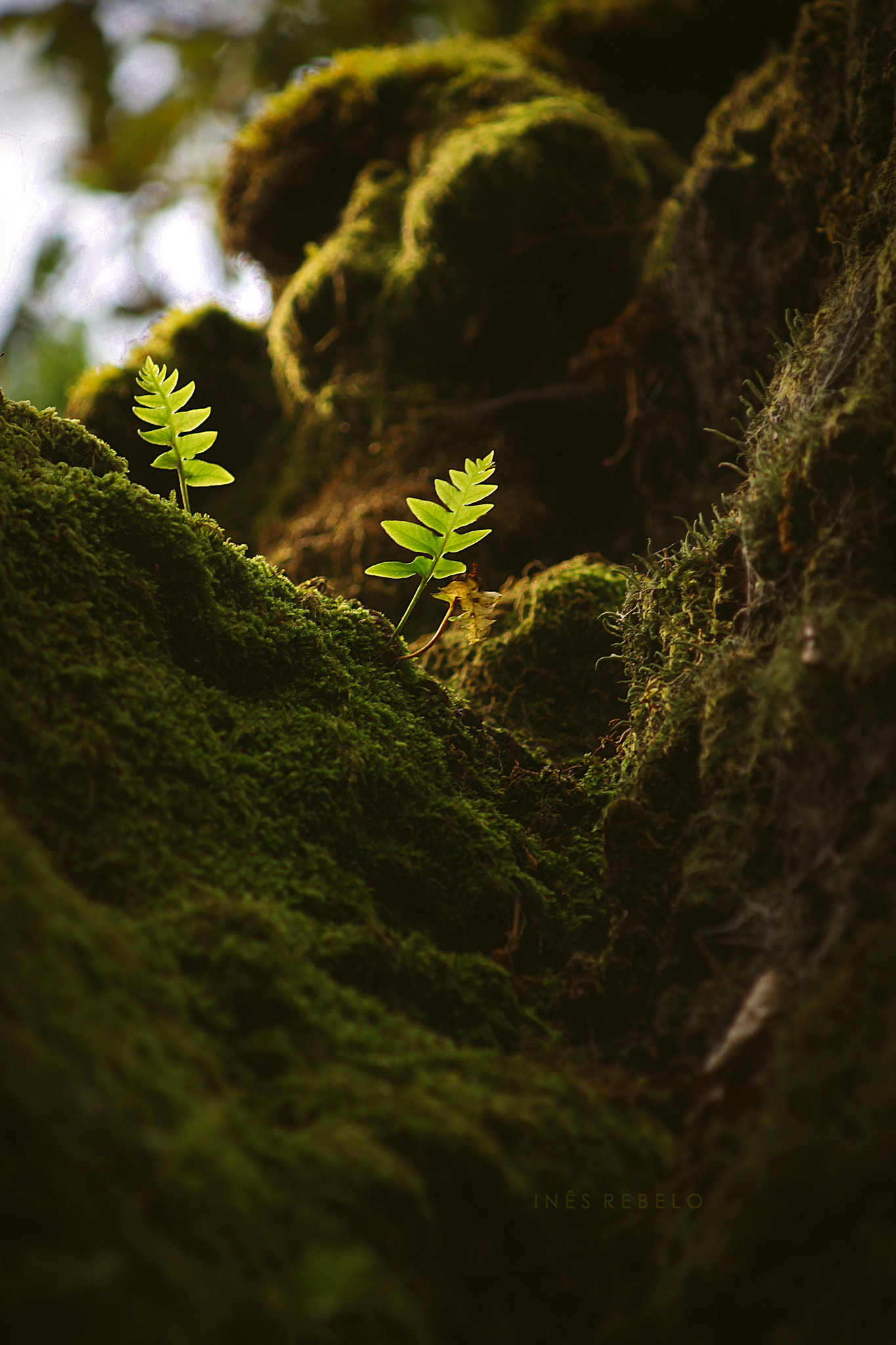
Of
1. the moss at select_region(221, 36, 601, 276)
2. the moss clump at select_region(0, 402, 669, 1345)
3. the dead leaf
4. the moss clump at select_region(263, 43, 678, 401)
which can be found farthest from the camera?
the moss at select_region(221, 36, 601, 276)

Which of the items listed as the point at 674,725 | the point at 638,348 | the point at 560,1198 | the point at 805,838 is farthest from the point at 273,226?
the point at 560,1198

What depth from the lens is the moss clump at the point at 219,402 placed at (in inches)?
194

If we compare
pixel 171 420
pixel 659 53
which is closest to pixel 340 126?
pixel 659 53

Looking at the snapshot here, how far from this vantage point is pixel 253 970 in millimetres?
1626

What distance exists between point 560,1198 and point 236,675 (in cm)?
154

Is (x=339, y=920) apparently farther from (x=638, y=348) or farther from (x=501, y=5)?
(x=501, y=5)

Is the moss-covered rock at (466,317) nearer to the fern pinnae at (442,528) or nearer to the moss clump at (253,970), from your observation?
the fern pinnae at (442,528)

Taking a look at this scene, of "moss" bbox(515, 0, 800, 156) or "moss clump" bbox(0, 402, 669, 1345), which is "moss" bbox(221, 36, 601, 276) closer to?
"moss" bbox(515, 0, 800, 156)

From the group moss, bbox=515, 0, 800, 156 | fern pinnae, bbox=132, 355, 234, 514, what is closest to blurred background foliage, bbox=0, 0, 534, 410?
moss, bbox=515, 0, 800, 156

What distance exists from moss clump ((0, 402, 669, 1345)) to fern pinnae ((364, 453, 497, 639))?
0.84ft

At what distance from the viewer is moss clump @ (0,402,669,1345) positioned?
3.55ft

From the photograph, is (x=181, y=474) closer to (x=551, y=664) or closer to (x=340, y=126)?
(x=551, y=664)

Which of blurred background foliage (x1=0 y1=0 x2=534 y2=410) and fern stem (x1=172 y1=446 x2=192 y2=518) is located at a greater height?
blurred background foliage (x1=0 y1=0 x2=534 y2=410)

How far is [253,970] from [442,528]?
4.77 ft
